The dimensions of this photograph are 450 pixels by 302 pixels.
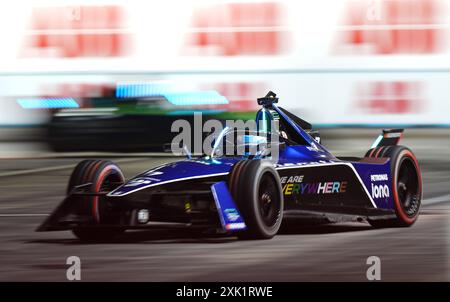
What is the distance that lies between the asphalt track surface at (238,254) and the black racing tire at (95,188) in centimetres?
13

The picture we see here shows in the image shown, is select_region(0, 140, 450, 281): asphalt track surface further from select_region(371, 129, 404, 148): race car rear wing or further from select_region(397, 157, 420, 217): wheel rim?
select_region(371, 129, 404, 148): race car rear wing

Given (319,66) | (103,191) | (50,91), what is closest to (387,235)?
(103,191)

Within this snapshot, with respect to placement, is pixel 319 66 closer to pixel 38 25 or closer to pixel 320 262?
pixel 38 25

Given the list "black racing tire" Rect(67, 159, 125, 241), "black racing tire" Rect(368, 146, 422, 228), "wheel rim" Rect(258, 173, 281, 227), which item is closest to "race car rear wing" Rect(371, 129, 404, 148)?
"black racing tire" Rect(368, 146, 422, 228)

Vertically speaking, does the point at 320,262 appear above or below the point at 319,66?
below

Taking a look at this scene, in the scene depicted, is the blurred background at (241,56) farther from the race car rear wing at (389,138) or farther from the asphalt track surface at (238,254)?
the asphalt track surface at (238,254)

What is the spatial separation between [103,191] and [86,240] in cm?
42

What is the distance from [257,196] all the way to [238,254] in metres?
0.54

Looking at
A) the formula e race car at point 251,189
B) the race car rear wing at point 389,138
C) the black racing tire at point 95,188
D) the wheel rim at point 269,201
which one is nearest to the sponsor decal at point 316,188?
the formula e race car at point 251,189

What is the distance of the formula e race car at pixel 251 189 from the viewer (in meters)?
8.99

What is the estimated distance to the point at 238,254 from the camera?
861 centimetres

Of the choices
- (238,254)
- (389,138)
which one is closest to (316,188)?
(238,254)

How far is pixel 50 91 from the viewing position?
2606 centimetres
